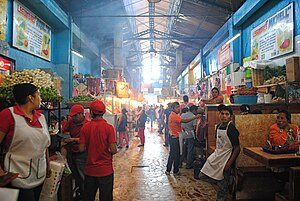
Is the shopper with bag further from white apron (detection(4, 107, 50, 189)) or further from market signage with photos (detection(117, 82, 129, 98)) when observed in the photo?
market signage with photos (detection(117, 82, 129, 98))

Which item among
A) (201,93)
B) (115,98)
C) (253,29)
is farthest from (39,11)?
(201,93)

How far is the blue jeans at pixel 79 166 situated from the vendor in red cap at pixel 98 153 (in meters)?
0.79

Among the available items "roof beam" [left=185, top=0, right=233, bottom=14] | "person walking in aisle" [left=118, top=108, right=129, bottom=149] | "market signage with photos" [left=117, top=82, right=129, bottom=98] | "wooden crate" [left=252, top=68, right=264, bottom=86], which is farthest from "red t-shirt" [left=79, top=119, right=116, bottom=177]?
"roof beam" [left=185, top=0, right=233, bottom=14]

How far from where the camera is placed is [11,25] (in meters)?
5.69

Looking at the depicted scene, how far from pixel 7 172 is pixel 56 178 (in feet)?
2.13

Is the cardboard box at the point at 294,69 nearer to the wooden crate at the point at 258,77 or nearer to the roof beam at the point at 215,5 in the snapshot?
the wooden crate at the point at 258,77

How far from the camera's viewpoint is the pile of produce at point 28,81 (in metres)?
3.10

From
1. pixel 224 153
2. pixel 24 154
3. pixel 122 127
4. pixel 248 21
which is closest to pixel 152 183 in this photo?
pixel 224 153

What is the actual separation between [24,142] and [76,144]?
5.07 ft

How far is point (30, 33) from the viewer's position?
668cm

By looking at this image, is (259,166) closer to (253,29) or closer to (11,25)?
(253,29)

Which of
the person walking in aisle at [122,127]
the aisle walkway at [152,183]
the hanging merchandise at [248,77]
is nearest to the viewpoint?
the aisle walkway at [152,183]

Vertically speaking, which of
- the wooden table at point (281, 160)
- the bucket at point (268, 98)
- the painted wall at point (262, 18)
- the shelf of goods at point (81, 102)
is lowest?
the wooden table at point (281, 160)

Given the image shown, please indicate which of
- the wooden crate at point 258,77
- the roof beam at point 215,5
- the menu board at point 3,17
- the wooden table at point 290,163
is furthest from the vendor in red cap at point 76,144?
the roof beam at point 215,5
